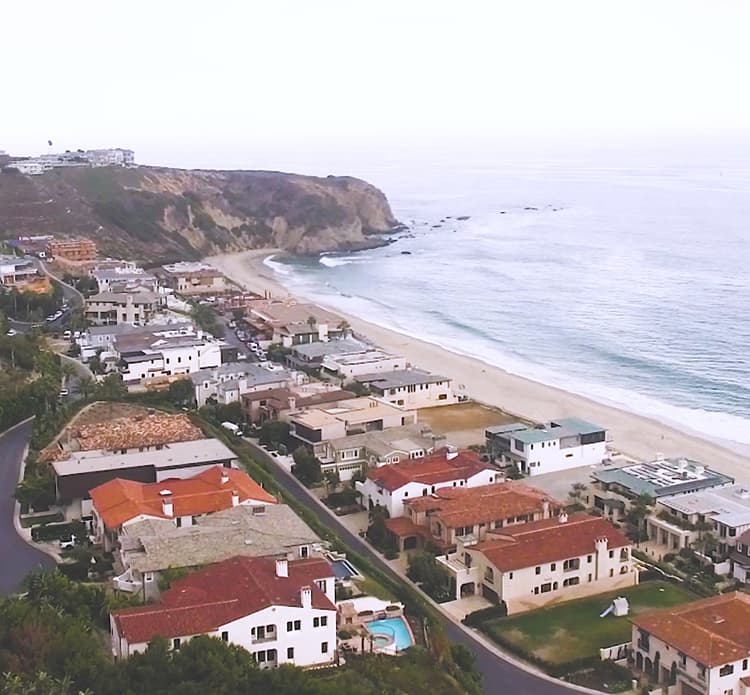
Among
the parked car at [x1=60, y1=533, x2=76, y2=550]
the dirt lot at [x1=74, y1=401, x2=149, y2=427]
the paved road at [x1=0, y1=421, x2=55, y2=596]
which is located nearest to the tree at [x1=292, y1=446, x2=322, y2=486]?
the dirt lot at [x1=74, y1=401, x2=149, y2=427]

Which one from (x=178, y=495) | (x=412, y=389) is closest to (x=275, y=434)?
(x=412, y=389)

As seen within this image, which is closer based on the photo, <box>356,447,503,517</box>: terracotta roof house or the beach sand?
<box>356,447,503,517</box>: terracotta roof house

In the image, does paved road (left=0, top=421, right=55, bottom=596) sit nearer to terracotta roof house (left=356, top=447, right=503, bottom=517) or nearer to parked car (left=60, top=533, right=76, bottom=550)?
parked car (left=60, top=533, right=76, bottom=550)

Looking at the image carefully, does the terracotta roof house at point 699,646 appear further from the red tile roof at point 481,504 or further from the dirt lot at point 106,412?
the dirt lot at point 106,412

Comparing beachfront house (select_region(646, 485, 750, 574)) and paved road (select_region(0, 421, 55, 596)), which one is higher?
paved road (select_region(0, 421, 55, 596))

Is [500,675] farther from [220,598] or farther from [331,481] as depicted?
[331,481]

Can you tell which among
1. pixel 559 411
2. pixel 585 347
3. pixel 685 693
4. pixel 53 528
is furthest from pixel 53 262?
pixel 685 693
